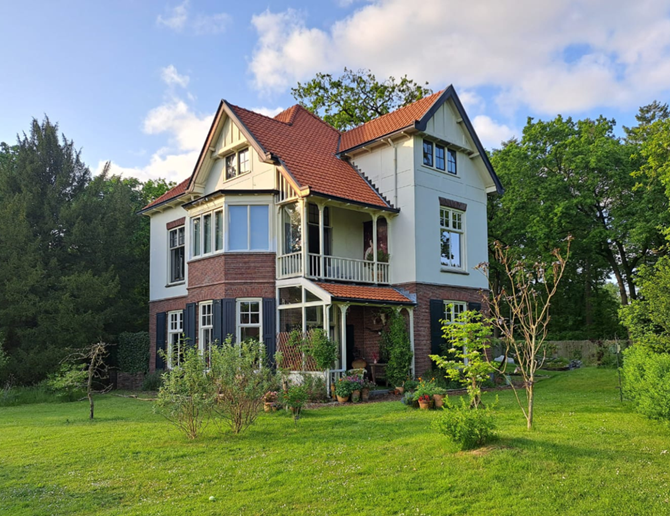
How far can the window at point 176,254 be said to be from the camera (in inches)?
922

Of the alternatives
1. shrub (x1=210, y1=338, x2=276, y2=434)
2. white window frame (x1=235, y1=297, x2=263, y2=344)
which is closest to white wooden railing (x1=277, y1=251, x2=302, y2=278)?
white window frame (x1=235, y1=297, x2=263, y2=344)

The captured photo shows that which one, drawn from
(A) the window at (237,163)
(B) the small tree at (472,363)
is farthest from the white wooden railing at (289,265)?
(B) the small tree at (472,363)

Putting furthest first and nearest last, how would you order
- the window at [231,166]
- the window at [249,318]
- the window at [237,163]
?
the window at [231,166] → the window at [237,163] → the window at [249,318]

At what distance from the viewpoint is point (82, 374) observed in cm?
1428

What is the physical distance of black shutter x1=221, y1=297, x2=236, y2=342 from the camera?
58.5ft

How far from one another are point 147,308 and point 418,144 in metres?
15.9

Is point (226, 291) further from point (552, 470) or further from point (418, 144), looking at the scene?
point (552, 470)

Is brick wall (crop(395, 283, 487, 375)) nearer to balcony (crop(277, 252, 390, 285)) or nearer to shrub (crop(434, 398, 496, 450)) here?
balcony (crop(277, 252, 390, 285))

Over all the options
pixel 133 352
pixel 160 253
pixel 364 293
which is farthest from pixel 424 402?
pixel 133 352

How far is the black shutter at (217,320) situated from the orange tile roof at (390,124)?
7.42m

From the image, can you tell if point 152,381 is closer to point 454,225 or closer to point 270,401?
point 270,401

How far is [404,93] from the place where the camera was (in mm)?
33375

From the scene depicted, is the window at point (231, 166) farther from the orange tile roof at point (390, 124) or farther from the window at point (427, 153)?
the window at point (427, 153)

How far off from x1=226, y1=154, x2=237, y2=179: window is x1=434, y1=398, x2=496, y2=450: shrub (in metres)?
14.4
